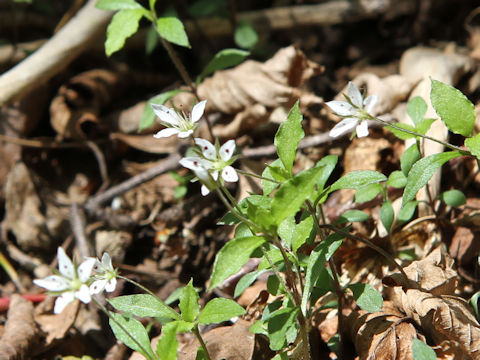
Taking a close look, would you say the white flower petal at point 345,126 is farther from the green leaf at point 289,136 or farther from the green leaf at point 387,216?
the green leaf at point 387,216

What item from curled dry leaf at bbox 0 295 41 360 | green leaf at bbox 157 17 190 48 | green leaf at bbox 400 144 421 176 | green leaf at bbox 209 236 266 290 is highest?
green leaf at bbox 157 17 190 48

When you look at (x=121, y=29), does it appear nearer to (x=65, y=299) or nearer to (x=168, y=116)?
(x=168, y=116)

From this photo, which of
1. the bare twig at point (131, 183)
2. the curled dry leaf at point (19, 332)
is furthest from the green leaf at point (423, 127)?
the curled dry leaf at point (19, 332)

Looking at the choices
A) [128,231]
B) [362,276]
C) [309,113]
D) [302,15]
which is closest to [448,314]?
[362,276]

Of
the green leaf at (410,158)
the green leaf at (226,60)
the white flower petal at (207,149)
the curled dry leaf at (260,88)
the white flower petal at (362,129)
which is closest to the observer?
the white flower petal at (207,149)

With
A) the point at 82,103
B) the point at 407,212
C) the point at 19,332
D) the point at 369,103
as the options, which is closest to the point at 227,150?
the point at 369,103

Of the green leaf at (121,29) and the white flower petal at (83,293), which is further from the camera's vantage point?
the green leaf at (121,29)

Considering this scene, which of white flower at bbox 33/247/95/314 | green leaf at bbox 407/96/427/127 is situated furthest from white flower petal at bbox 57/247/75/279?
green leaf at bbox 407/96/427/127

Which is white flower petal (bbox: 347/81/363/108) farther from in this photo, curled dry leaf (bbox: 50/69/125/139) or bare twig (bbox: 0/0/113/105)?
curled dry leaf (bbox: 50/69/125/139)
